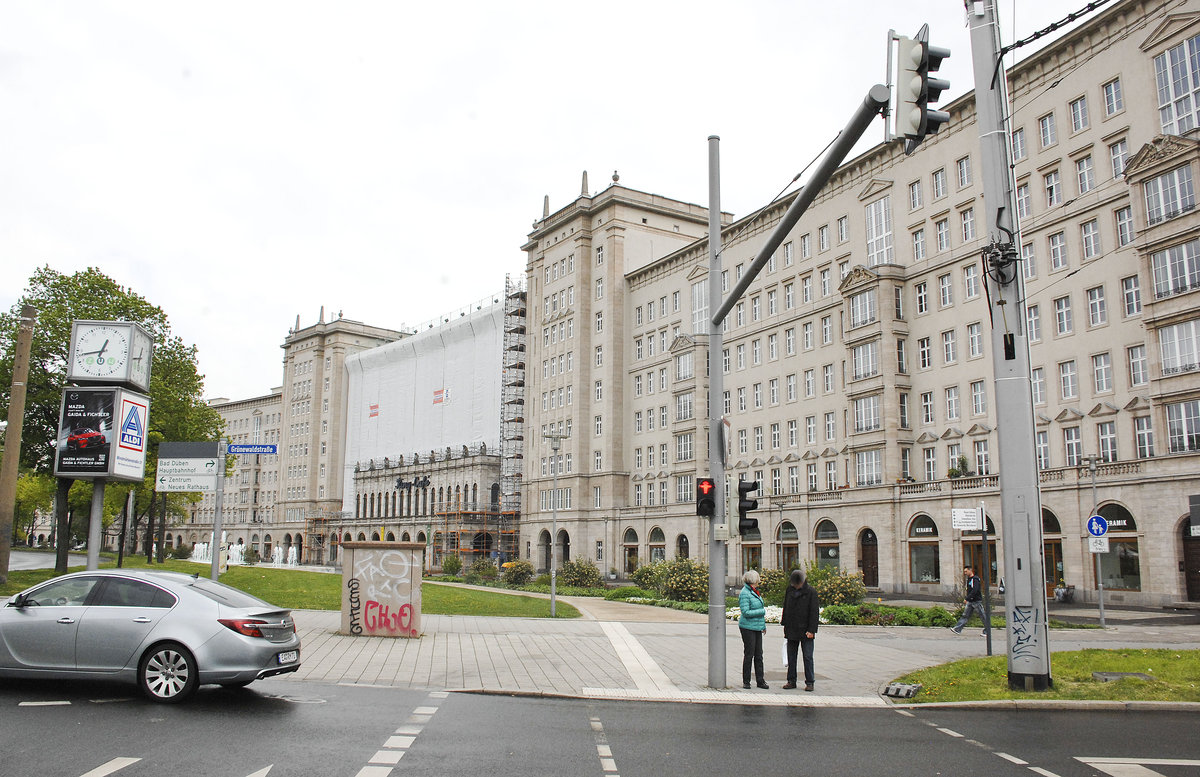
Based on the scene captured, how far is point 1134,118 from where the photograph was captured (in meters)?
37.1

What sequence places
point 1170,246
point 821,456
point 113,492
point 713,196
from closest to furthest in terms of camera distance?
point 713,196 < point 1170,246 < point 821,456 < point 113,492

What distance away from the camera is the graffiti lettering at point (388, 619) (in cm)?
1922

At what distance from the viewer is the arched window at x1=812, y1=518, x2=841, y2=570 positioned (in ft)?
165

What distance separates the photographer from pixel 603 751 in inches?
366

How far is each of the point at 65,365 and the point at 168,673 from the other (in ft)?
123

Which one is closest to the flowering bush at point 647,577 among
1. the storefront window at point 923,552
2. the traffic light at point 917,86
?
the storefront window at point 923,552

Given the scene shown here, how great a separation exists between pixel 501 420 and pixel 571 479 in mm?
18036

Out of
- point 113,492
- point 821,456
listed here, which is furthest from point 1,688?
point 113,492

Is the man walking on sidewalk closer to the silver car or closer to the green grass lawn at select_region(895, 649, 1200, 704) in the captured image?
the green grass lawn at select_region(895, 649, 1200, 704)

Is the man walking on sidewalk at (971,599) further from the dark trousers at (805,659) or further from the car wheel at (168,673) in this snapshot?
the car wheel at (168,673)

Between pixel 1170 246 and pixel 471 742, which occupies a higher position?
pixel 1170 246

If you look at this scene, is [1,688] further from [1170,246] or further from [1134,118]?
[1134,118]

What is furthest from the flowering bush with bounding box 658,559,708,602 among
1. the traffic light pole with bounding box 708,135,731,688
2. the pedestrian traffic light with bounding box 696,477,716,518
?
the pedestrian traffic light with bounding box 696,477,716,518

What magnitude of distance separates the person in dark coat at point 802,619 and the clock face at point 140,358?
1644 centimetres
